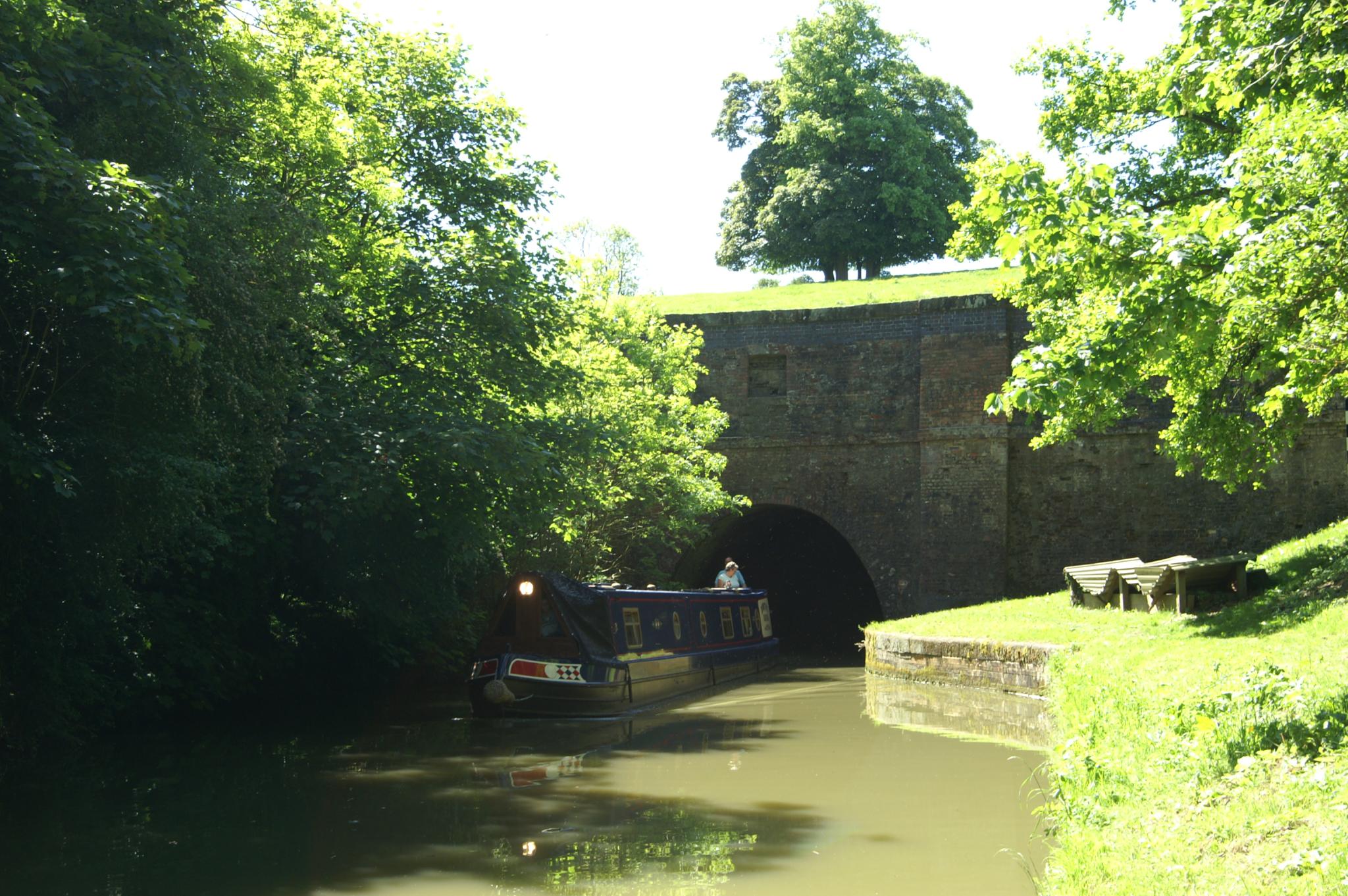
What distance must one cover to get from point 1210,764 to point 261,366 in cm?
785

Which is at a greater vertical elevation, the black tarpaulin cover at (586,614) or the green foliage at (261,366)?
the green foliage at (261,366)

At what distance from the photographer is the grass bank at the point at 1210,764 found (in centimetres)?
409

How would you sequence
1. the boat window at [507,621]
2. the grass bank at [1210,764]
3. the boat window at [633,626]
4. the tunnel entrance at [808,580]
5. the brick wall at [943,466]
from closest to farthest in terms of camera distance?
the grass bank at [1210,764] < the boat window at [507,621] < the boat window at [633,626] < the brick wall at [943,466] < the tunnel entrance at [808,580]

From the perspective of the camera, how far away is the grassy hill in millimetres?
21875

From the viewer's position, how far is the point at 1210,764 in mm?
5266

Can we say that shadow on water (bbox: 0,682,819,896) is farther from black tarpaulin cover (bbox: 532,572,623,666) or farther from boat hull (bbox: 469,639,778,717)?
black tarpaulin cover (bbox: 532,572,623,666)

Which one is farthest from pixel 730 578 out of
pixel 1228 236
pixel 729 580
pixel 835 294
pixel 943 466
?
pixel 1228 236

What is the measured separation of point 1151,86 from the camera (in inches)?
491

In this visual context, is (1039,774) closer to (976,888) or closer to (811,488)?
(976,888)

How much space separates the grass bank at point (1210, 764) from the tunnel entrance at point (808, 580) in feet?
47.6

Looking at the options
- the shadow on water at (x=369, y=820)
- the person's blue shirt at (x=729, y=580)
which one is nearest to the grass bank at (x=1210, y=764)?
the shadow on water at (x=369, y=820)

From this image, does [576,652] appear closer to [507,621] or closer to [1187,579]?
[507,621]

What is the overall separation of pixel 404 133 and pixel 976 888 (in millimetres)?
11414

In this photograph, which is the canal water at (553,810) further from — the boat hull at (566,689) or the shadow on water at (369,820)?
the boat hull at (566,689)
